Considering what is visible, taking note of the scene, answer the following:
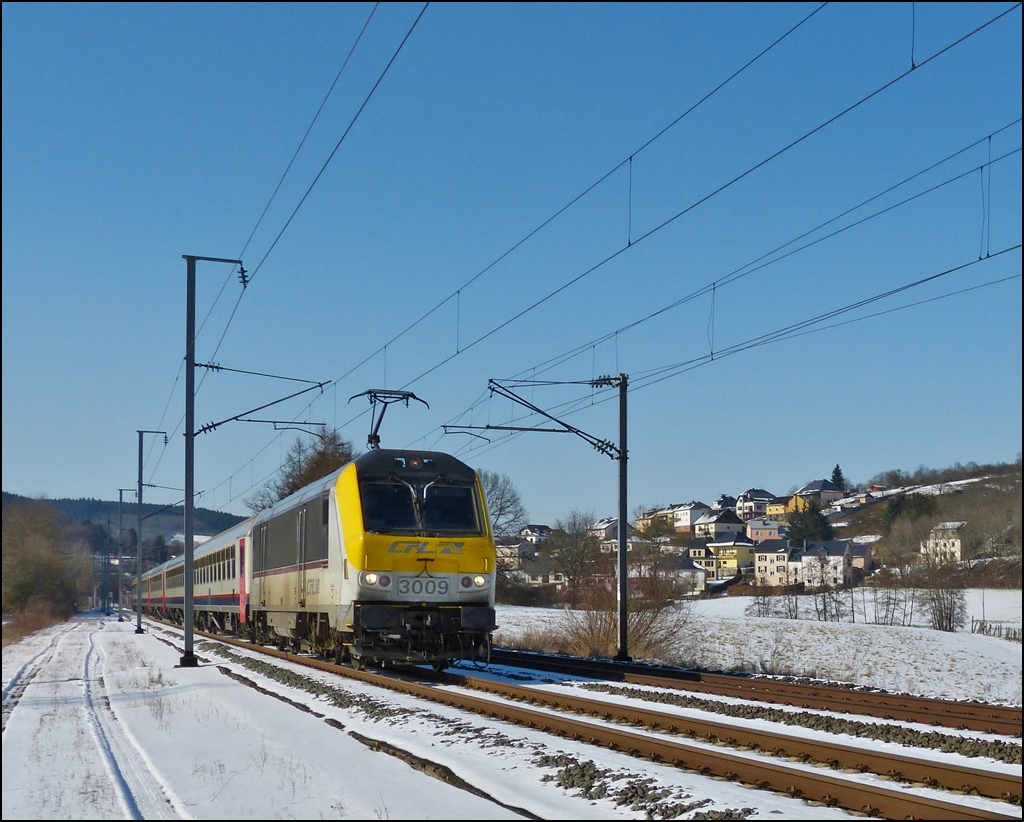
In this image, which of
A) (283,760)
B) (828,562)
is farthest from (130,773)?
(828,562)

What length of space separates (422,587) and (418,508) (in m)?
1.35

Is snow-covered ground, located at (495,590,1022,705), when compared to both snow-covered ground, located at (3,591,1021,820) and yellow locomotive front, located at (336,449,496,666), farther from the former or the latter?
snow-covered ground, located at (3,591,1021,820)

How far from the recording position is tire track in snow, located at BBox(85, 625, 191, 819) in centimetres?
743

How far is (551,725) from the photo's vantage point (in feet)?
37.7

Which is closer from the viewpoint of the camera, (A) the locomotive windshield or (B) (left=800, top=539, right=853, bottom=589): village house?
(A) the locomotive windshield

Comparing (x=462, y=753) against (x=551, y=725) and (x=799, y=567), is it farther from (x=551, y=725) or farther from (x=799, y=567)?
(x=799, y=567)

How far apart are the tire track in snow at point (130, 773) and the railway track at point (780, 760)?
4248mm

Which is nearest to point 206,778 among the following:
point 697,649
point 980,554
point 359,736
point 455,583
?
point 359,736

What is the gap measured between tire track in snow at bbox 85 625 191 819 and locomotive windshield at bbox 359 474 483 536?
505 centimetres

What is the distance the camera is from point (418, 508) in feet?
57.5

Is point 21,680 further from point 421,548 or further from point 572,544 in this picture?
point 572,544

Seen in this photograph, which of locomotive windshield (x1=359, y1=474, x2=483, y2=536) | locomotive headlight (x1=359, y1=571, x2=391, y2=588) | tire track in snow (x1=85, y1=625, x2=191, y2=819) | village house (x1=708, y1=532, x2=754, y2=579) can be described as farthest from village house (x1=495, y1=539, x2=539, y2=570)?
village house (x1=708, y1=532, x2=754, y2=579)

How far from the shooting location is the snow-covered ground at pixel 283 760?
7445 mm

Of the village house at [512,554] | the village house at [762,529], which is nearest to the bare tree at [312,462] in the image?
the village house at [512,554]
